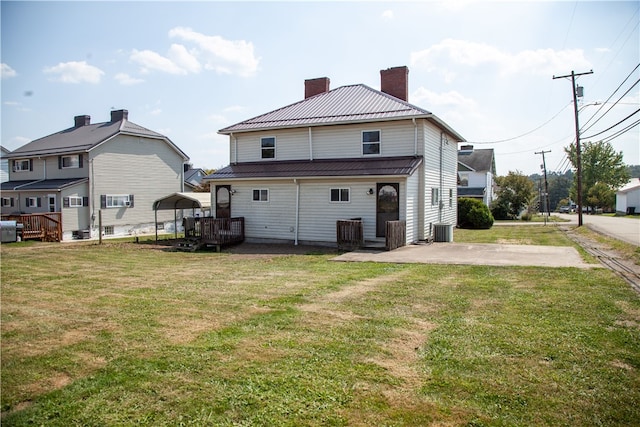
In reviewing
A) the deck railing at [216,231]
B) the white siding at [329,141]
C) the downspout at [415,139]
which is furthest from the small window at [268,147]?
the downspout at [415,139]

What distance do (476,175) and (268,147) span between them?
113ft

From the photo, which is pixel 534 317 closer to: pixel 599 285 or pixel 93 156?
pixel 599 285

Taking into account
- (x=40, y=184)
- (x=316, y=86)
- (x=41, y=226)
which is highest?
(x=316, y=86)

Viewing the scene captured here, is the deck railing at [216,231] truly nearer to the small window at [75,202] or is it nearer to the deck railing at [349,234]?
the deck railing at [349,234]

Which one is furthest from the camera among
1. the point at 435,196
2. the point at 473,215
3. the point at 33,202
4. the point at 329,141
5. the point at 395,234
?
the point at 33,202

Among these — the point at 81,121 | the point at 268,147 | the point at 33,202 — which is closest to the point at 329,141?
the point at 268,147

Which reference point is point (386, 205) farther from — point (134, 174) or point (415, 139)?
point (134, 174)

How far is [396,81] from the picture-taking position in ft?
73.7

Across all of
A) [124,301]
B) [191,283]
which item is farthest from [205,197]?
[124,301]

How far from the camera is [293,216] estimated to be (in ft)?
63.9

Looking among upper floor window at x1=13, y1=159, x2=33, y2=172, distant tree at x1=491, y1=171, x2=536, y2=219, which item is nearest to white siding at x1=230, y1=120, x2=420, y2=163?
upper floor window at x1=13, y1=159, x2=33, y2=172

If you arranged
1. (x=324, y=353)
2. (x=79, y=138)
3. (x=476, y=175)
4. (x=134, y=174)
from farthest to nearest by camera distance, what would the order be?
(x=476, y=175) < (x=134, y=174) < (x=79, y=138) < (x=324, y=353)

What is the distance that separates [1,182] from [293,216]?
2584 cm

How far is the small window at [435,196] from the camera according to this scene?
2089 cm
